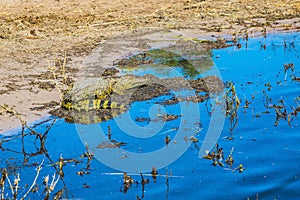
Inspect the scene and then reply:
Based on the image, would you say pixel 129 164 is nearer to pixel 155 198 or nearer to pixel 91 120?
pixel 155 198

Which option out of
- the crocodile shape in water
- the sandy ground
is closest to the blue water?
the crocodile shape in water

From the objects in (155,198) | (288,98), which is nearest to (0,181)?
(155,198)

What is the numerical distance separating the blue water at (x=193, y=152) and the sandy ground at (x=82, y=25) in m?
1.74

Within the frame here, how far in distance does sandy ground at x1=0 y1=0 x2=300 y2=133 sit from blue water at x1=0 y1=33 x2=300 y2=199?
1740 mm

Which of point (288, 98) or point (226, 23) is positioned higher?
point (226, 23)

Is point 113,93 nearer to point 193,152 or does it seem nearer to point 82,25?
point 193,152

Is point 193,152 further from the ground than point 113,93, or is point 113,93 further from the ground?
point 113,93

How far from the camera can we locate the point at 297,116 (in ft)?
26.4

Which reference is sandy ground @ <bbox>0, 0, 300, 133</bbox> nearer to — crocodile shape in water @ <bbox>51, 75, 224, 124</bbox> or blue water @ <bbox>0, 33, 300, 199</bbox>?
crocodile shape in water @ <bbox>51, 75, 224, 124</bbox>

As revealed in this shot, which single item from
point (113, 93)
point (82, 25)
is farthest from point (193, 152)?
point (82, 25)

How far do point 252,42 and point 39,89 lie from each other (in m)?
5.09

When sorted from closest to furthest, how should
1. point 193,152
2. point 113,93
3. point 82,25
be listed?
point 193,152, point 113,93, point 82,25

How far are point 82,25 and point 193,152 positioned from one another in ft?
26.0

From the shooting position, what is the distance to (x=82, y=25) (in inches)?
564
